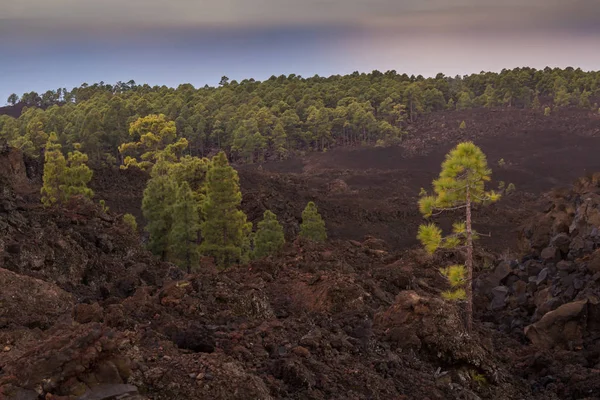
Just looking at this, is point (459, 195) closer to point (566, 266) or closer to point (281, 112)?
point (566, 266)

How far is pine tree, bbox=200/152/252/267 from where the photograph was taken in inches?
1155

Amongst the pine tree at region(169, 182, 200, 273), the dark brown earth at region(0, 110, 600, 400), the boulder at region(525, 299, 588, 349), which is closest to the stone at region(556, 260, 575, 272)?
the dark brown earth at region(0, 110, 600, 400)

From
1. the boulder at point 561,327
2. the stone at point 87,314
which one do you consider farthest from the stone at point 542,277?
the stone at point 87,314

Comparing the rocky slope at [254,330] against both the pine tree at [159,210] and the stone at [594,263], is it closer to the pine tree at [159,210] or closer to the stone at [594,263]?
the stone at [594,263]

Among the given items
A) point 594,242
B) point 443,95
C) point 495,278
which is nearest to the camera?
point 594,242

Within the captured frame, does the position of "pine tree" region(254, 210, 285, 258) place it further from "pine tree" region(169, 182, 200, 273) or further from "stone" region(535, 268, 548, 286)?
"stone" region(535, 268, 548, 286)

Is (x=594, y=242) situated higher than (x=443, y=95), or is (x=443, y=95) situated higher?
(x=443, y=95)

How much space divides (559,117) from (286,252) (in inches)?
3581

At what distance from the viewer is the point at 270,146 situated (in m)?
99.8

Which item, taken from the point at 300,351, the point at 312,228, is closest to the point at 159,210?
the point at 312,228

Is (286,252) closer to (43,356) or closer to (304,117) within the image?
(43,356)

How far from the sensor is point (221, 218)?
29422 millimetres

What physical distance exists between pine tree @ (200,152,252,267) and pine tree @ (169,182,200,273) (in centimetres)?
60

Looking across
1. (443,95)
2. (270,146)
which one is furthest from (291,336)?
(443,95)
